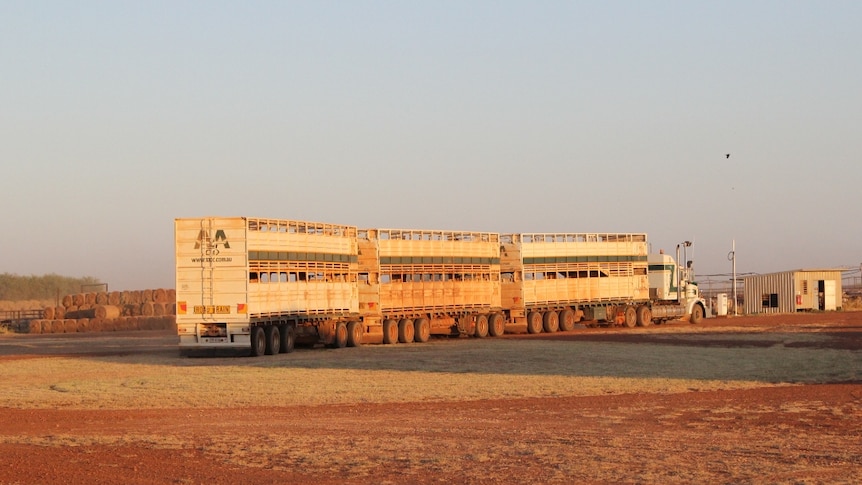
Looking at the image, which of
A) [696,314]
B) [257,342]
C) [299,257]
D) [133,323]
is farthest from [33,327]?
[696,314]

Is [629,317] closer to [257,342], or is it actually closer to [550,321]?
[550,321]

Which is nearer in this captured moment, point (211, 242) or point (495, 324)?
point (211, 242)

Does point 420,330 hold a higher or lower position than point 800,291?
lower

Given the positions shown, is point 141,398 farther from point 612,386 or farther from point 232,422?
point 612,386

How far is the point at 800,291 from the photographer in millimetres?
73125

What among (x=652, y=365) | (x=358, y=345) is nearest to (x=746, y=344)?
(x=652, y=365)

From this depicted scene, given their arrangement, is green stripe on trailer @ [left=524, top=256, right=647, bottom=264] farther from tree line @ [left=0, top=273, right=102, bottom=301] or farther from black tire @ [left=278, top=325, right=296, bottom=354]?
tree line @ [left=0, top=273, right=102, bottom=301]

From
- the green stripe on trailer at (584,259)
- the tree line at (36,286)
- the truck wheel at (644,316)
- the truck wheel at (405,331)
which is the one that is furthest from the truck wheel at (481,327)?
the tree line at (36,286)

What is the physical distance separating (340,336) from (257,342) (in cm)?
573

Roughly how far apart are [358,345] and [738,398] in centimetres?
2241

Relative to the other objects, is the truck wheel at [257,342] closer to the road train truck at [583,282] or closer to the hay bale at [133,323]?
the road train truck at [583,282]

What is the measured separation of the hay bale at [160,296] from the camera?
75.6 meters

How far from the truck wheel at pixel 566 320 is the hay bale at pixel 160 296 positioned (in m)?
32.0

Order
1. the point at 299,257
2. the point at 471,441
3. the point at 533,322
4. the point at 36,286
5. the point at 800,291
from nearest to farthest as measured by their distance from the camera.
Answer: the point at 471,441, the point at 299,257, the point at 533,322, the point at 800,291, the point at 36,286
